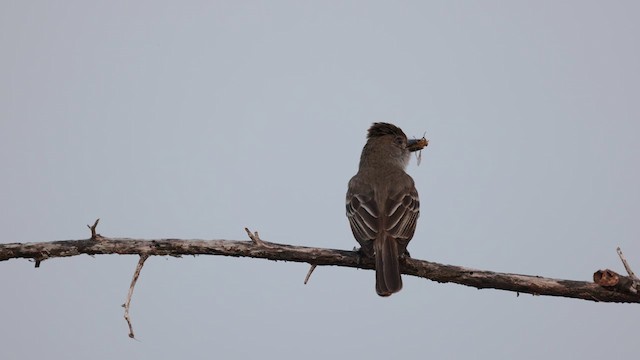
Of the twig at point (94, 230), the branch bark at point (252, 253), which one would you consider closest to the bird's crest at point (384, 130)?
the branch bark at point (252, 253)

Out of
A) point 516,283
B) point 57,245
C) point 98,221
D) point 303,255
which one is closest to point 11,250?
point 57,245

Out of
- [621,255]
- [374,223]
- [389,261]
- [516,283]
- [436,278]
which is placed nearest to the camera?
[621,255]

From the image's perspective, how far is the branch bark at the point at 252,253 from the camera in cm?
697

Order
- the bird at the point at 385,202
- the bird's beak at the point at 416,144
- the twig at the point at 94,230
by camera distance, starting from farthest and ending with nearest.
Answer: the bird's beak at the point at 416,144 → the bird at the point at 385,202 → the twig at the point at 94,230

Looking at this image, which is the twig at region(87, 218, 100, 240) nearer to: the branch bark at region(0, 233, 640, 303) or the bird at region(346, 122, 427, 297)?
the branch bark at region(0, 233, 640, 303)

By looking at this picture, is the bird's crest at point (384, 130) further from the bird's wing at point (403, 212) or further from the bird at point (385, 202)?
the bird's wing at point (403, 212)

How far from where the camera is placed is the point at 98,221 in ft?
22.5

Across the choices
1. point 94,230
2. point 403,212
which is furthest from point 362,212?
point 94,230

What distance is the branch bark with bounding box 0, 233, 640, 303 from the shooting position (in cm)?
697

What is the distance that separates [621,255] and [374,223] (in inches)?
124

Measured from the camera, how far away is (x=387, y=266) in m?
8.43

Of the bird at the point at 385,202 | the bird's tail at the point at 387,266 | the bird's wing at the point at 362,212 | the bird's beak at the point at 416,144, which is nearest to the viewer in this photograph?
the bird's tail at the point at 387,266

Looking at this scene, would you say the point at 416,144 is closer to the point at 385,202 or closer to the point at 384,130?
the point at 384,130

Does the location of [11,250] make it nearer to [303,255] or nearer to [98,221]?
[98,221]
